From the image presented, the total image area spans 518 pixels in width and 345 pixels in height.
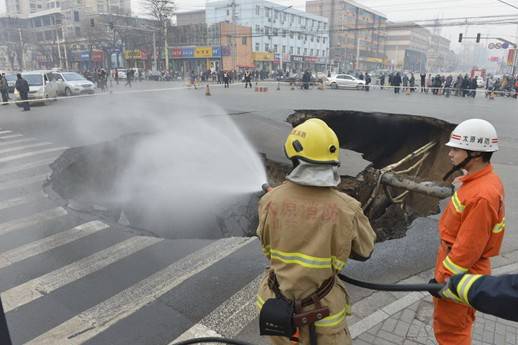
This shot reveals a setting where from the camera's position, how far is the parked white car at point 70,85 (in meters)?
23.4

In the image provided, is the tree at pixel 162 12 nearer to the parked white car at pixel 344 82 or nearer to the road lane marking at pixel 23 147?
the parked white car at pixel 344 82

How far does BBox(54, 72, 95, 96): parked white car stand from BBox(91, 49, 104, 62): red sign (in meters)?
46.9

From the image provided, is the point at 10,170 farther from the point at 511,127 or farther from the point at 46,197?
the point at 511,127

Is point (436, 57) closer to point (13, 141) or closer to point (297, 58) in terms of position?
point (297, 58)

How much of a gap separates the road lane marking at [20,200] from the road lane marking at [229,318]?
15.2 feet

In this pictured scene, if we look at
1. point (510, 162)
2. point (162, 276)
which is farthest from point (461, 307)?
point (510, 162)

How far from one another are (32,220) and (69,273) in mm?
1975

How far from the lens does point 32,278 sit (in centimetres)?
430

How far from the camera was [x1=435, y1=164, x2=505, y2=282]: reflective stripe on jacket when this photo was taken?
7.64ft

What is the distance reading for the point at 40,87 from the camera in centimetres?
2012

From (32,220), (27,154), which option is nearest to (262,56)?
(27,154)

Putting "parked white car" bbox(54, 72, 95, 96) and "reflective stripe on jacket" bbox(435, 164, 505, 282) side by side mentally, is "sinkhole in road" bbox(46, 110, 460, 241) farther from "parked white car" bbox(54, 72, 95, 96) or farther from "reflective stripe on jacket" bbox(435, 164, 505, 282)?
"parked white car" bbox(54, 72, 95, 96)

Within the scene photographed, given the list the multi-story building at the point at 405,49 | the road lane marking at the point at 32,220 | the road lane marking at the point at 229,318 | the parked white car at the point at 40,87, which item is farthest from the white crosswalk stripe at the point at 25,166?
the multi-story building at the point at 405,49

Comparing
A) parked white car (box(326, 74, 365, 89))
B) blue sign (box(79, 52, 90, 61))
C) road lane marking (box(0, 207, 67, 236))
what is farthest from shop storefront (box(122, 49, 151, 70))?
road lane marking (box(0, 207, 67, 236))
